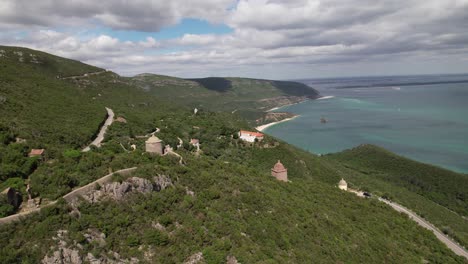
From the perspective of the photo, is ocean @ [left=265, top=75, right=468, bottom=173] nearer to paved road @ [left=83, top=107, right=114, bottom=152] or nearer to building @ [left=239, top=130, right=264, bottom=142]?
building @ [left=239, top=130, right=264, bottom=142]

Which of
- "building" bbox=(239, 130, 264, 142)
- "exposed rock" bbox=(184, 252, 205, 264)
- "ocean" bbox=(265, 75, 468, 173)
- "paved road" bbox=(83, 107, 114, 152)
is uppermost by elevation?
"paved road" bbox=(83, 107, 114, 152)

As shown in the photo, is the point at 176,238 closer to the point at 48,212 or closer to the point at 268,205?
the point at 48,212

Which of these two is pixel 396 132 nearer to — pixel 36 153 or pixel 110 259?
pixel 36 153

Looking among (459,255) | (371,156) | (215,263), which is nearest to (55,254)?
(215,263)

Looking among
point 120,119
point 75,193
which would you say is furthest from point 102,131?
point 75,193

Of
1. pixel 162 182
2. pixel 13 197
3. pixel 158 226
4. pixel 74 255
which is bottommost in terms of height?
pixel 158 226

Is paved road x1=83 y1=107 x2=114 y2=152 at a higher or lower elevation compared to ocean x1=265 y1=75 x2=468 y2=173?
higher

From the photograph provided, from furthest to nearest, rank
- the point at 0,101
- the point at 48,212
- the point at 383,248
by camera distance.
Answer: the point at 0,101
the point at 383,248
the point at 48,212

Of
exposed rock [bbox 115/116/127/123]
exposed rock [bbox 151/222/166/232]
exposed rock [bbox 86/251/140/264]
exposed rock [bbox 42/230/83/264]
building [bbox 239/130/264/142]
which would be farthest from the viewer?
building [bbox 239/130/264/142]

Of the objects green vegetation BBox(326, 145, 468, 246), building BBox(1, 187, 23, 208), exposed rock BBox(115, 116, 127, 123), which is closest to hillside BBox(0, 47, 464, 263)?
building BBox(1, 187, 23, 208)
